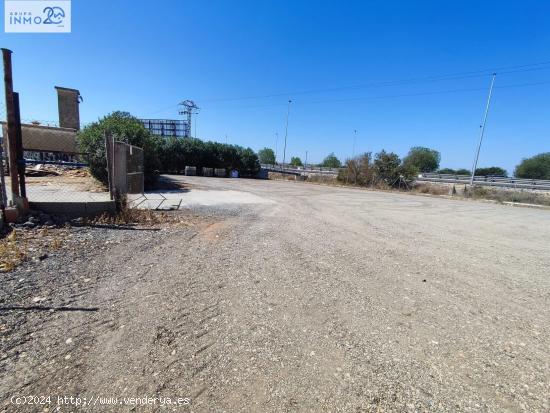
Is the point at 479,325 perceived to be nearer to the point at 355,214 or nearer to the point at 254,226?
the point at 254,226

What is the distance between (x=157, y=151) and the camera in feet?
51.4

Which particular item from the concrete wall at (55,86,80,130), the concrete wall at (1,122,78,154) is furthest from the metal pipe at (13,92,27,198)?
the concrete wall at (55,86,80,130)

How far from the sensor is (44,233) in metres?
5.51

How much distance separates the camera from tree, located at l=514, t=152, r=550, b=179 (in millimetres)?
73944

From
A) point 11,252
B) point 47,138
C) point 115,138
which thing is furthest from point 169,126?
point 11,252

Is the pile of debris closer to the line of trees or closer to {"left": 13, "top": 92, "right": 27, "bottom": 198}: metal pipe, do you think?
the line of trees

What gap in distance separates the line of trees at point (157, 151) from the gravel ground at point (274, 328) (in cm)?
823

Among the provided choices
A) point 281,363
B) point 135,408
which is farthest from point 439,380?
point 135,408

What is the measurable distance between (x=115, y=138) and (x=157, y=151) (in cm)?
311

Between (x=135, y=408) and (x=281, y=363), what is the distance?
3.65ft

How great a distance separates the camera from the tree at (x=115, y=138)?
1234 centimetres

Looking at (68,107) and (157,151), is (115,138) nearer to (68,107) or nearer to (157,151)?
(157,151)

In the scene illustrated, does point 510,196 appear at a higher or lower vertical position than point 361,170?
lower

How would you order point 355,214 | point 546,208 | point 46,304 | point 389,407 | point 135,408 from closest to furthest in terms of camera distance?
point 135,408 → point 389,407 → point 46,304 → point 355,214 → point 546,208
